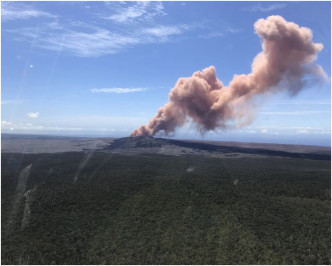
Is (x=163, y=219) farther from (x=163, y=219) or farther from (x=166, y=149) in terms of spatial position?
(x=166, y=149)

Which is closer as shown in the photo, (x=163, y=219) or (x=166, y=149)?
(x=163, y=219)

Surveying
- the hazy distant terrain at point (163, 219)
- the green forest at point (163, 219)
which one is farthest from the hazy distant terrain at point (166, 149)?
the green forest at point (163, 219)

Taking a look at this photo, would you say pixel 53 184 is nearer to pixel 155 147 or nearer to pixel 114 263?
pixel 114 263

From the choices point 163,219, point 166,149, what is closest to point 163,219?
point 163,219

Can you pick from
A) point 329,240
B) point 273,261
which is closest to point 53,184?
point 273,261

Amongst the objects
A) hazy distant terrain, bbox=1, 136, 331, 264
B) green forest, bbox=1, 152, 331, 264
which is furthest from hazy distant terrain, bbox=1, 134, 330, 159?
green forest, bbox=1, 152, 331, 264

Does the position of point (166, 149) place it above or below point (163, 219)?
above

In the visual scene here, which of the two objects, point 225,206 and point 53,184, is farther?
point 53,184

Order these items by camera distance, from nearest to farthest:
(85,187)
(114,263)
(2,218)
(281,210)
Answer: (114,263) → (2,218) → (281,210) → (85,187)
